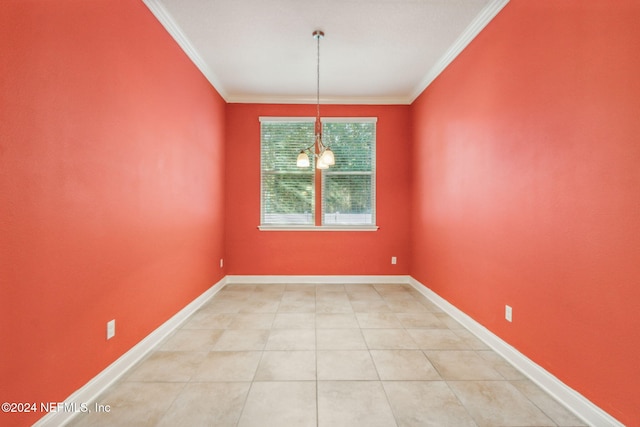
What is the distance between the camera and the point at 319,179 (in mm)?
4492

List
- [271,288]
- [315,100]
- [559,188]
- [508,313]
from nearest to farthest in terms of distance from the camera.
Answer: [559,188], [508,313], [271,288], [315,100]

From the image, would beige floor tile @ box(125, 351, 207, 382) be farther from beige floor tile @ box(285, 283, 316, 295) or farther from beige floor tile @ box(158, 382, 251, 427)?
beige floor tile @ box(285, 283, 316, 295)

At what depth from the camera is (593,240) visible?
1541 millimetres

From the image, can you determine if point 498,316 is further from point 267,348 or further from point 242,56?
point 242,56

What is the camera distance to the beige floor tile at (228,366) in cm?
196

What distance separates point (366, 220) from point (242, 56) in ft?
9.41

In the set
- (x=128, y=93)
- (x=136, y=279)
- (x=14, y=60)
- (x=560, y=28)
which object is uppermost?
(x=560, y=28)

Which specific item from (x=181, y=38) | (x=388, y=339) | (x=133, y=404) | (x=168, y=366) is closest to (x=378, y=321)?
(x=388, y=339)

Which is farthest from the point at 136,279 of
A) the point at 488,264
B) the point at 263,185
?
the point at 488,264

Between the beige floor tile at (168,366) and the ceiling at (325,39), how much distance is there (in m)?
2.88

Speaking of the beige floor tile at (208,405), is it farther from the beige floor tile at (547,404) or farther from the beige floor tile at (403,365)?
the beige floor tile at (547,404)

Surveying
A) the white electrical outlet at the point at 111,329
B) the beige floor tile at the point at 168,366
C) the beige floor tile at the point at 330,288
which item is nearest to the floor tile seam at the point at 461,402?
the beige floor tile at the point at 168,366

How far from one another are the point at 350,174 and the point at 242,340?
293 centimetres

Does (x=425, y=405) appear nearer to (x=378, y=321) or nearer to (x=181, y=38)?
(x=378, y=321)
